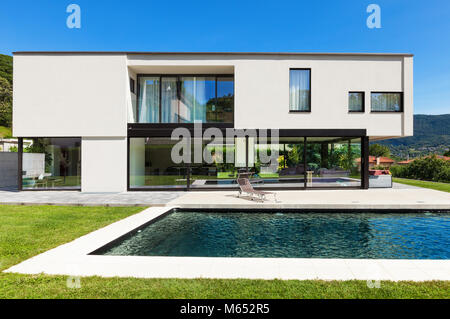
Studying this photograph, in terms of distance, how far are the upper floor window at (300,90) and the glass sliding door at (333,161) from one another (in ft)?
5.99

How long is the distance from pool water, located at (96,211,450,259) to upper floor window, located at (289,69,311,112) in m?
6.72

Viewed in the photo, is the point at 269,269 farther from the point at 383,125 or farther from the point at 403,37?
the point at 403,37

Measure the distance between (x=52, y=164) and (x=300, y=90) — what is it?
44.9 ft

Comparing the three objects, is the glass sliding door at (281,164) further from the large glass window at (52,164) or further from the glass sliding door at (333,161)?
the large glass window at (52,164)

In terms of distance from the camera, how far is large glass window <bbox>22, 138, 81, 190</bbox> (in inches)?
522

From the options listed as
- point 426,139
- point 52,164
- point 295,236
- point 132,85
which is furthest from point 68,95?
point 426,139

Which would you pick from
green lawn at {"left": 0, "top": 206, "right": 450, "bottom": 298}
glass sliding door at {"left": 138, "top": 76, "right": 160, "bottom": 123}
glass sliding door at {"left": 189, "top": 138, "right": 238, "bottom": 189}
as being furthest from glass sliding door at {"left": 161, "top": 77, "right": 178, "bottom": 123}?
green lawn at {"left": 0, "top": 206, "right": 450, "bottom": 298}

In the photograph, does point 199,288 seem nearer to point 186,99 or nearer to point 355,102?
point 186,99

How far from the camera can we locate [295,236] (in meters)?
6.05

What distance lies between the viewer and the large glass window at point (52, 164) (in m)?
13.3

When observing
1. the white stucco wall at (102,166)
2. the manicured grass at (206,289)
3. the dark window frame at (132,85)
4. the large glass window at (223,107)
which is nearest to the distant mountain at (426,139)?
the large glass window at (223,107)

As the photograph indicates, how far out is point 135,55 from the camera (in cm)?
1291

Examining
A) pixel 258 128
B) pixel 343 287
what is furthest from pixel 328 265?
pixel 258 128

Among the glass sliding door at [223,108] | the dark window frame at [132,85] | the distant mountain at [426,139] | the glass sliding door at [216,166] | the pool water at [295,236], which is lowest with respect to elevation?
the pool water at [295,236]
